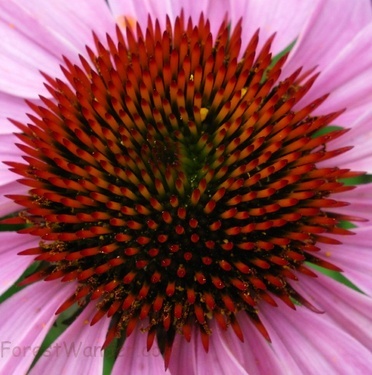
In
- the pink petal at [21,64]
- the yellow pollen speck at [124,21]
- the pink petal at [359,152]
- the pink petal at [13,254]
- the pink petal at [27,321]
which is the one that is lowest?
the pink petal at [27,321]

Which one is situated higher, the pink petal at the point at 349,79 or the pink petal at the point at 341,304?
the pink petal at the point at 349,79

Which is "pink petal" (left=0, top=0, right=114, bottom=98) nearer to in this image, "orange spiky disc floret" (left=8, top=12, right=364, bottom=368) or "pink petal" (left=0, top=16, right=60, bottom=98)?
"pink petal" (left=0, top=16, right=60, bottom=98)

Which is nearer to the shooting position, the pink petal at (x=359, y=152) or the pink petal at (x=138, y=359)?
the pink petal at (x=138, y=359)

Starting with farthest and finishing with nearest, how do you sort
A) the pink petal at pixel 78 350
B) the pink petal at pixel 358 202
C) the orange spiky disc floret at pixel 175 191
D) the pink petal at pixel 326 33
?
the pink petal at pixel 326 33 → the pink petal at pixel 358 202 → the pink petal at pixel 78 350 → the orange spiky disc floret at pixel 175 191

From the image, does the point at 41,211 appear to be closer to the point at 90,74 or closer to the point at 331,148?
the point at 90,74

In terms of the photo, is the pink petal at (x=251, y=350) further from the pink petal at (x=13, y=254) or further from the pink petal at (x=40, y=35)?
the pink petal at (x=40, y=35)

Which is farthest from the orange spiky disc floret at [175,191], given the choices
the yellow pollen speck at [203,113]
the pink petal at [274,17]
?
the pink petal at [274,17]
